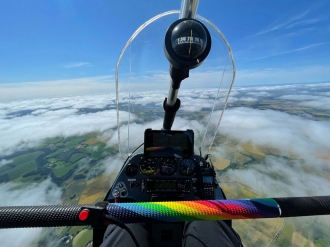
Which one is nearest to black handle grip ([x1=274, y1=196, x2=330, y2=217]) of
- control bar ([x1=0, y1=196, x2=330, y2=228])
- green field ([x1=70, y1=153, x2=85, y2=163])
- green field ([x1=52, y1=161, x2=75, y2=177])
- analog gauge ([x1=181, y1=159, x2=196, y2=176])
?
control bar ([x1=0, y1=196, x2=330, y2=228])

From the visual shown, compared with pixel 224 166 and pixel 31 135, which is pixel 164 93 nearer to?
pixel 224 166

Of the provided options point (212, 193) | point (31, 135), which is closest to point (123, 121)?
point (212, 193)

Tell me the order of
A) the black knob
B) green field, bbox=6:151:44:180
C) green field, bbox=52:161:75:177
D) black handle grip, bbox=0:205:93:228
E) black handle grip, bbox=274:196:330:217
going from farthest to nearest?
1. green field, bbox=6:151:44:180
2. green field, bbox=52:161:75:177
3. the black knob
4. black handle grip, bbox=274:196:330:217
5. black handle grip, bbox=0:205:93:228

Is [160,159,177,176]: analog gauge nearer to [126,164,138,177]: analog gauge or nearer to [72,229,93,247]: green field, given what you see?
[126,164,138,177]: analog gauge

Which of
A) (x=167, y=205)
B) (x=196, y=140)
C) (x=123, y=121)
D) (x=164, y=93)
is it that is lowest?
(x=196, y=140)

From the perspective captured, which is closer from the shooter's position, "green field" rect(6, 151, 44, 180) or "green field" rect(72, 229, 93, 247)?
"green field" rect(72, 229, 93, 247)

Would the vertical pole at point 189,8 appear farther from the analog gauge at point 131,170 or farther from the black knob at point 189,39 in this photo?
the analog gauge at point 131,170
